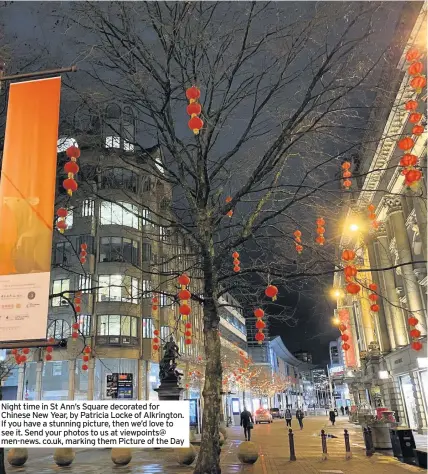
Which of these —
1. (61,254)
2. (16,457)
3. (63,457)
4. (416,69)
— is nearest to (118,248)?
(61,254)

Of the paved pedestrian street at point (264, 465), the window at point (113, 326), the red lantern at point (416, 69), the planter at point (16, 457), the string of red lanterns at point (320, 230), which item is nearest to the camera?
the red lantern at point (416, 69)

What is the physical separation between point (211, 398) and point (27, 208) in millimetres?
6423

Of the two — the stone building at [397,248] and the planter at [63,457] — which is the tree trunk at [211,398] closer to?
the planter at [63,457]

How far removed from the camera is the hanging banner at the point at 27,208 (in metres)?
6.39

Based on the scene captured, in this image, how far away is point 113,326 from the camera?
130 feet

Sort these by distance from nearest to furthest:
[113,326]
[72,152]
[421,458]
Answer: [72,152]
[421,458]
[113,326]

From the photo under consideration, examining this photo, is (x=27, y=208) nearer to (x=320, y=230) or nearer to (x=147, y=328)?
(x=320, y=230)

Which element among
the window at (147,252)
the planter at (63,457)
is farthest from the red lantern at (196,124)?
the window at (147,252)

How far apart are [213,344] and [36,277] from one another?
573 cm

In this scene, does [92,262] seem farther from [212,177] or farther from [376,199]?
[212,177]

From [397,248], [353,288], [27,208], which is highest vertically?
[397,248]

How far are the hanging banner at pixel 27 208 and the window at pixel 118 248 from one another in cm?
3430

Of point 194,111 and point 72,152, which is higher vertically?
point 72,152

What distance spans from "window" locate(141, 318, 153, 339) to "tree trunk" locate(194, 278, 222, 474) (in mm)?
31822
